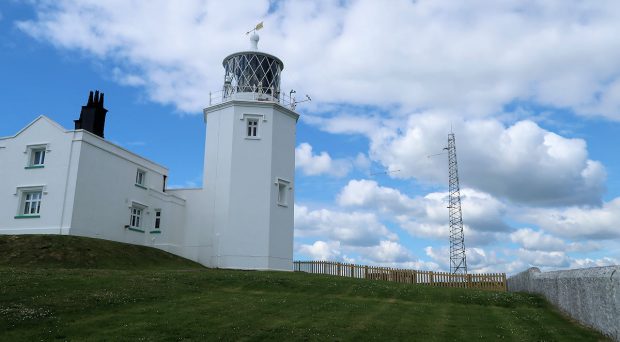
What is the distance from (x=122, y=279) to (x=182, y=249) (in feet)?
54.2

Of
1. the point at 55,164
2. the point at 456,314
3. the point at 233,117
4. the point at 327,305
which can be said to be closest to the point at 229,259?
the point at 233,117

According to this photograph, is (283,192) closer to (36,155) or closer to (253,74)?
(253,74)

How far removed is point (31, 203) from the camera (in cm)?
3145

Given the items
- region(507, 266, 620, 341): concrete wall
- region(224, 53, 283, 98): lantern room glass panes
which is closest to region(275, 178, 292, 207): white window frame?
region(224, 53, 283, 98): lantern room glass panes

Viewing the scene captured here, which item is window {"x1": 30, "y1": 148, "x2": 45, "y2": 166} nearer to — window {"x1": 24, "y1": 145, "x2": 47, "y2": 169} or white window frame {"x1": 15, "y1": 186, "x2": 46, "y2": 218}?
window {"x1": 24, "y1": 145, "x2": 47, "y2": 169}

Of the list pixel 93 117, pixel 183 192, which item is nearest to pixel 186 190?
pixel 183 192

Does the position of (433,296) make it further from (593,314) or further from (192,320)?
(192,320)

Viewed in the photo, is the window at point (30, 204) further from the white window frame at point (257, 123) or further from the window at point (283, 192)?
the window at point (283, 192)

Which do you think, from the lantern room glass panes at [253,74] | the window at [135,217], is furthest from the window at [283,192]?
the window at [135,217]

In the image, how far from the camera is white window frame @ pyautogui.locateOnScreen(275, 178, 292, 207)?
1443 inches

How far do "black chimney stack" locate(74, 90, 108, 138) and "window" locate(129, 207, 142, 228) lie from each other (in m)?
5.55

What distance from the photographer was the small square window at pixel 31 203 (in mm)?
31188

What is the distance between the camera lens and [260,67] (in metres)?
38.5

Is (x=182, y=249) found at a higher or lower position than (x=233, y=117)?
lower
